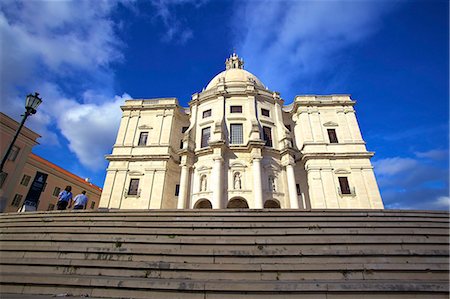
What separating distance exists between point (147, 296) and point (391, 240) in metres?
7.09

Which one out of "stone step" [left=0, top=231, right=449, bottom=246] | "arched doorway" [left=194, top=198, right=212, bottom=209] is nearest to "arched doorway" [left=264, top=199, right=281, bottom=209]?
"arched doorway" [left=194, top=198, right=212, bottom=209]

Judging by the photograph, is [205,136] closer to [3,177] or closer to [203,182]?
[203,182]

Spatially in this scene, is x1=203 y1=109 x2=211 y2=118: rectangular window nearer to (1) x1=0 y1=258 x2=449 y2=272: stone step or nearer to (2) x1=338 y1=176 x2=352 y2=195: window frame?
(2) x1=338 y1=176 x2=352 y2=195: window frame

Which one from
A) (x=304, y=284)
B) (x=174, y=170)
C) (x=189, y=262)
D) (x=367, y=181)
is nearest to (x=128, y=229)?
(x=189, y=262)

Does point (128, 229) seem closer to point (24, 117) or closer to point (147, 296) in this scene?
point (147, 296)

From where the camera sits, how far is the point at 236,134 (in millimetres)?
24812

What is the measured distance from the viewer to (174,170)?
84.6 ft

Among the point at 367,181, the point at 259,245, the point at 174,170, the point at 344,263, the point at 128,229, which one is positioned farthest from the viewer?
the point at 174,170

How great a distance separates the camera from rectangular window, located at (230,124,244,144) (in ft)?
79.9

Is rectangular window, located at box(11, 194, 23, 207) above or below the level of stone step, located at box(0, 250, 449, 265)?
above

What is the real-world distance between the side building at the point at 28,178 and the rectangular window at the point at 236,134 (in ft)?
69.1

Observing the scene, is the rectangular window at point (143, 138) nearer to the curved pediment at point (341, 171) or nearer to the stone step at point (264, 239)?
the stone step at point (264, 239)

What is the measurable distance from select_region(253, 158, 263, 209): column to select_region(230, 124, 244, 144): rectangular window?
3725 mm

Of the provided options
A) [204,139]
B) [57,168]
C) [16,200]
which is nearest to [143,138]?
[204,139]
